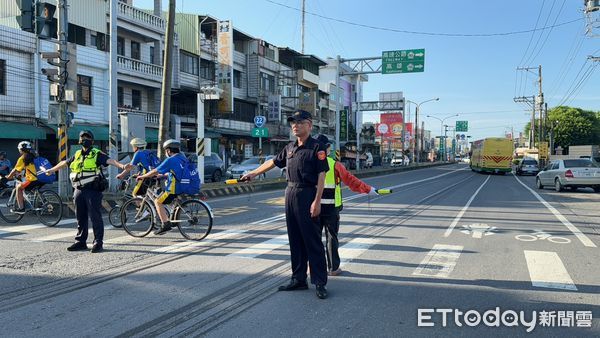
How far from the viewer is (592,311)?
180 inches

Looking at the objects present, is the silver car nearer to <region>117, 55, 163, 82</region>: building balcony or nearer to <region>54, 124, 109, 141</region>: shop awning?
<region>54, 124, 109, 141</region>: shop awning

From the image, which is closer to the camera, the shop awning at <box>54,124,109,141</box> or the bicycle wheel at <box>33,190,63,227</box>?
the bicycle wheel at <box>33,190,63,227</box>

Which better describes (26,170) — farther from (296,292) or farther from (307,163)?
(307,163)

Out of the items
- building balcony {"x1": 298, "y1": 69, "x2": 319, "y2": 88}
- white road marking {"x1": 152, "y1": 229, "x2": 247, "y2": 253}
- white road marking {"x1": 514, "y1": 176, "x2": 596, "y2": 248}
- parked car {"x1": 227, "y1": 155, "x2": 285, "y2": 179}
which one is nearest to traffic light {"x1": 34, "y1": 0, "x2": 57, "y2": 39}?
white road marking {"x1": 152, "y1": 229, "x2": 247, "y2": 253}

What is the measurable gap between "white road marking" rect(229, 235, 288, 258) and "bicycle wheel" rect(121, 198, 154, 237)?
215 cm

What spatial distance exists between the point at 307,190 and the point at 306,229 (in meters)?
0.42

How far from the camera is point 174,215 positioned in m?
8.41

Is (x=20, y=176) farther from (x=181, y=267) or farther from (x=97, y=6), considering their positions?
(x=97, y=6)

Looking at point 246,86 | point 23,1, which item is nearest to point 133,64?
point 246,86

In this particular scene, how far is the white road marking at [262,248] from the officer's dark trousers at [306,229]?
2.10m

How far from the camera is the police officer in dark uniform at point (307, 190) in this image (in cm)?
491

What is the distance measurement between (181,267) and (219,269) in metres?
0.54

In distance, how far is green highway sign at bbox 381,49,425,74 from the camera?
1205 inches

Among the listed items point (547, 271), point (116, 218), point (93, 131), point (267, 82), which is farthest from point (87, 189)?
point (267, 82)
